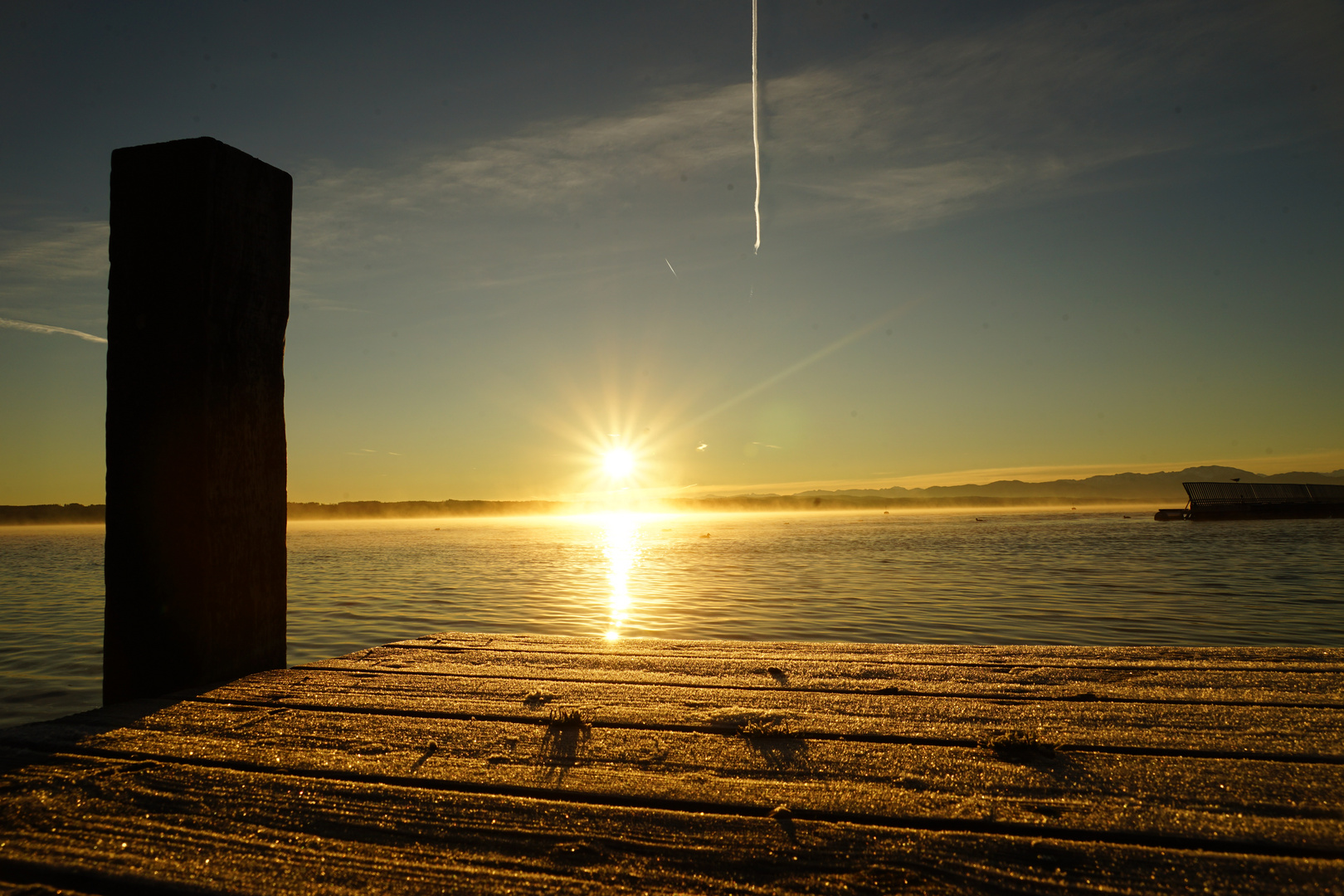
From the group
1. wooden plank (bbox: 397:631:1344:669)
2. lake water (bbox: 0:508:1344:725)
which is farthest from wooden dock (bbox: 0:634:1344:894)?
lake water (bbox: 0:508:1344:725)

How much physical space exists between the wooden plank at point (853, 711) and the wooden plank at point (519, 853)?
0.84 meters

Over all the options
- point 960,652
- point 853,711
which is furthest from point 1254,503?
point 853,711

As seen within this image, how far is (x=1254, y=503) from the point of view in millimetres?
60938

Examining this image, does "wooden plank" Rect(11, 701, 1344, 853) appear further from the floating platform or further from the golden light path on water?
the floating platform

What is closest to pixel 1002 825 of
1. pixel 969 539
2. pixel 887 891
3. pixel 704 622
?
pixel 887 891

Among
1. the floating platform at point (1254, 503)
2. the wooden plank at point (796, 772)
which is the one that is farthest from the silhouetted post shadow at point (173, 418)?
the floating platform at point (1254, 503)

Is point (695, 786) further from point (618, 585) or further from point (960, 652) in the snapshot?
point (618, 585)

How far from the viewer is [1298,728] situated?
2658 mm

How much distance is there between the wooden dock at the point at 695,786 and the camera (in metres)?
1.72

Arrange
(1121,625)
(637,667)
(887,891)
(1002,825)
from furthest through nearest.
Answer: (1121,625)
(637,667)
(1002,825)
(887,891)

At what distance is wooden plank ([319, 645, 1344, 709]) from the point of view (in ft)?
10.7

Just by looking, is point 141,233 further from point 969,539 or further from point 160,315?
point 969,539

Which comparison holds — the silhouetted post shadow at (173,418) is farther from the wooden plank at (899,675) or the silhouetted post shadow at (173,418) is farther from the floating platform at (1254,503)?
the floating platform at (1254,503)

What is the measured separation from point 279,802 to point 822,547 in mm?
33685
